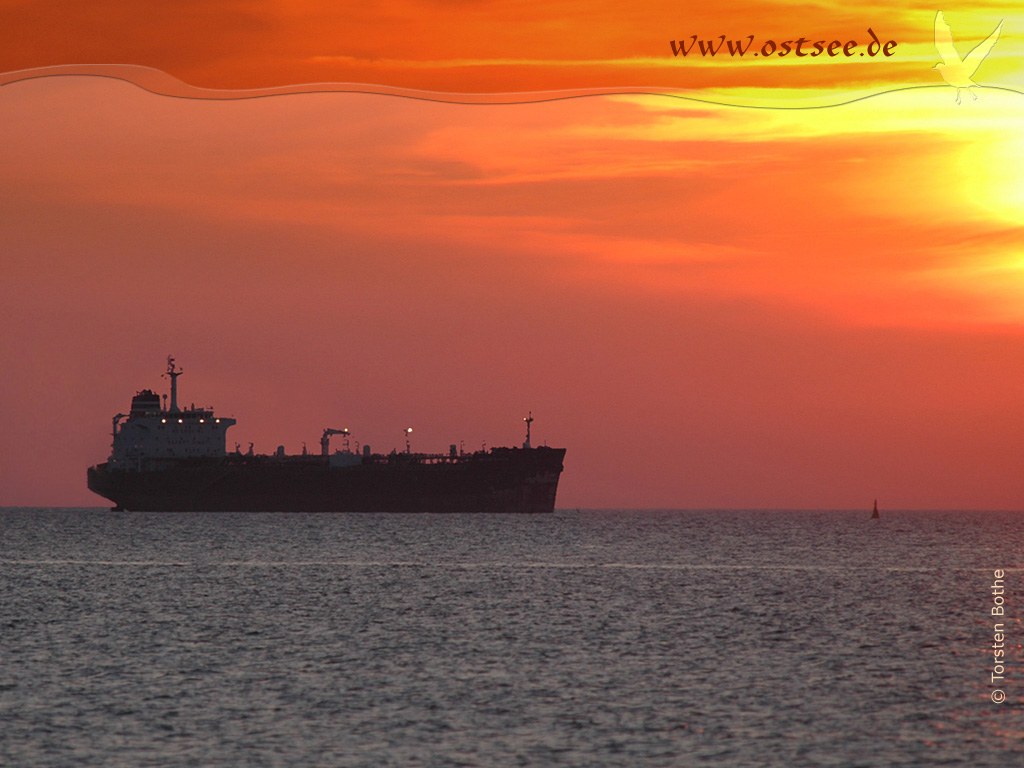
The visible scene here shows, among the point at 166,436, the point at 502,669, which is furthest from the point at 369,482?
the point at 502,669

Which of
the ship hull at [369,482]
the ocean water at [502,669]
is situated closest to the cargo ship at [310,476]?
the ship hull at [369,482]

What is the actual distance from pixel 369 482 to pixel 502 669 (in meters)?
134

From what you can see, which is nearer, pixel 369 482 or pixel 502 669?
pixel 502 669

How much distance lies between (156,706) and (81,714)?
5.09 feet

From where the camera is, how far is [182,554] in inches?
3474

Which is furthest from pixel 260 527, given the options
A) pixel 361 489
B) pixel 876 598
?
pixel 876 598

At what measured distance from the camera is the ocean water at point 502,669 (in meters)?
22.8

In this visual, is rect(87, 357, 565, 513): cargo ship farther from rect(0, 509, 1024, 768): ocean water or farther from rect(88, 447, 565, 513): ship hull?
rect(0, 509, 1024, 768): ocean water

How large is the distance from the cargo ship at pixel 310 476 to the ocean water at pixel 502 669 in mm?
95690

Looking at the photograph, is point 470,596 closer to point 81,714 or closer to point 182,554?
point 81,714

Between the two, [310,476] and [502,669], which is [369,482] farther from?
[502,669]

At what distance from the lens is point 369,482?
165 m

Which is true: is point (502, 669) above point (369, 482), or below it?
below

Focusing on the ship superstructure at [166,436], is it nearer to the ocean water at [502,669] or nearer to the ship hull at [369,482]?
the ship hull at [369,482]
